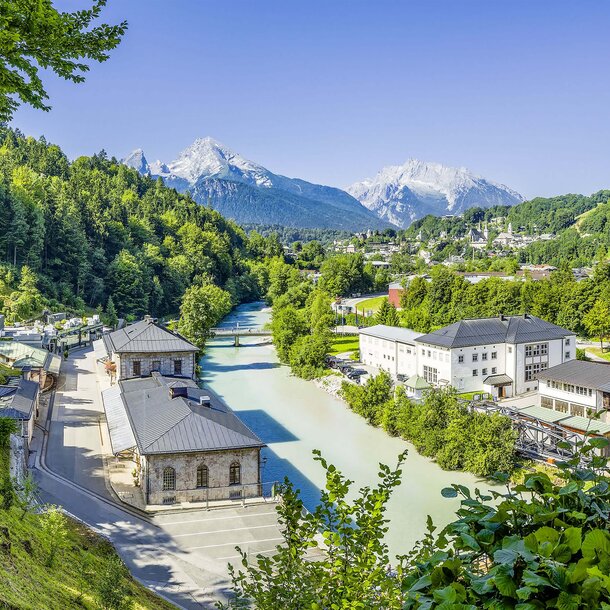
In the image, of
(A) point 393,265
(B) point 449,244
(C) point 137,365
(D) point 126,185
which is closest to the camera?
(C) point 137,365

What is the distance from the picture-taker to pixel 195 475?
1962 cm

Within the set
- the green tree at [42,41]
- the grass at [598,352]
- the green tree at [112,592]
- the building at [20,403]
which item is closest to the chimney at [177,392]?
the building at [20,403]

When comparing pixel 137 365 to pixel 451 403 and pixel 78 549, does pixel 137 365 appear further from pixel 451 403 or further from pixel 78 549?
pixel 78 549

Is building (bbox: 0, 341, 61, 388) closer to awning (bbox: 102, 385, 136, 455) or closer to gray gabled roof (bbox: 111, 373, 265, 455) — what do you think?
awning (bbox: 102, 385, 136, 455)

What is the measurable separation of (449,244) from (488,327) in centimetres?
11524

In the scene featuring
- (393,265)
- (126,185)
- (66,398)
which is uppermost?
(126,185)

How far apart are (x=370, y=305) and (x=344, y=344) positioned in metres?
24.0

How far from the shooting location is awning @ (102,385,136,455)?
67.0ft

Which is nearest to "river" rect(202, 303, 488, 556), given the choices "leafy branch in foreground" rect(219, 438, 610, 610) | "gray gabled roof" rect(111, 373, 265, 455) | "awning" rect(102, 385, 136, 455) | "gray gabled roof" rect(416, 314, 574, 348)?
"gray gabled roof" rect(111, 373, 265, 455)

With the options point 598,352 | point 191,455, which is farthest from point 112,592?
point 598,352

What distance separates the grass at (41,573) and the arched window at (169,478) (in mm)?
5477

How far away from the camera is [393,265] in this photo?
120 m

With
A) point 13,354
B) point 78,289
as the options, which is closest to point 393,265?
point 78,289

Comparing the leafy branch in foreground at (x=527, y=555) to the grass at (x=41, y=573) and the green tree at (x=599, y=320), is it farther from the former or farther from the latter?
the green tree at (x=599, y=320)
